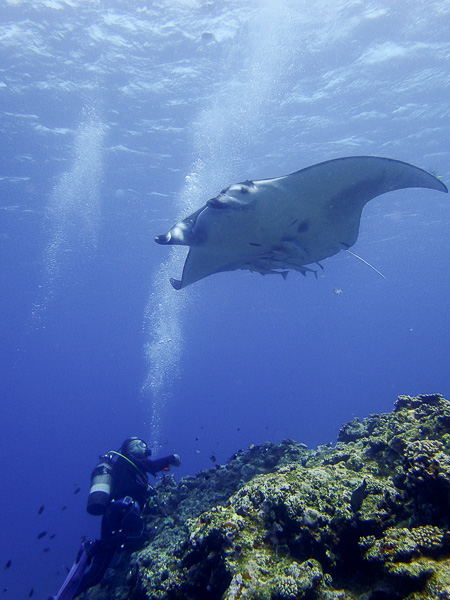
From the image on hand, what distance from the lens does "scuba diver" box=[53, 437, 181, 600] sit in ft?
20.1

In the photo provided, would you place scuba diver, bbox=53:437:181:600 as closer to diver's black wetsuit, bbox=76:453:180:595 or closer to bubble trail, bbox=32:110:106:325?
diver's black wetsuit, bbox=76:453:180:595

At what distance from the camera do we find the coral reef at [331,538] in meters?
2.49

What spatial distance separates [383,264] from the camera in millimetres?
48031

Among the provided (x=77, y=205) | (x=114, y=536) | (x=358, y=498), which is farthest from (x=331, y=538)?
(x=77, y=205)

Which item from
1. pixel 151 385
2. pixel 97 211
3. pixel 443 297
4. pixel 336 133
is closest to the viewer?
pixel 336 133

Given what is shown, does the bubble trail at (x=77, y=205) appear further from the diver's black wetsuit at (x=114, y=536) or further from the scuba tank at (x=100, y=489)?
the diver's black wetsuit at (x=114, y=536)

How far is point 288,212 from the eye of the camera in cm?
582

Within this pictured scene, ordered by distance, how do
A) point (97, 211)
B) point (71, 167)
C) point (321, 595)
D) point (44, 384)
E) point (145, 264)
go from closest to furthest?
1. point (321, 595)
2. point (71, 167)
3. point (97, 211)
4. point (145, 264)
5. point (44, 384)

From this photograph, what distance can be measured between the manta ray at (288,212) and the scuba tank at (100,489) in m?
4.61

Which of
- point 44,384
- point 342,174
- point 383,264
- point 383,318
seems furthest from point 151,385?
point 342,174

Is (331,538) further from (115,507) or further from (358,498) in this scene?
(115,507)

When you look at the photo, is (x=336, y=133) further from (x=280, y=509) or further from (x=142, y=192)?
(x=280, y=509)

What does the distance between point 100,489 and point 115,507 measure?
0.72m

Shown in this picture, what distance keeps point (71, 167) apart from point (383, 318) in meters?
93.1
